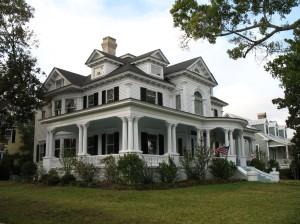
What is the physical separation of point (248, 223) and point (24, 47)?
71.3 feet

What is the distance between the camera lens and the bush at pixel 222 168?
77.0 feet

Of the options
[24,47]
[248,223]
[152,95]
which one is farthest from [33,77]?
[248,223]

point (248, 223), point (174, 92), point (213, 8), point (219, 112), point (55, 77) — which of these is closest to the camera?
point (248, 223)

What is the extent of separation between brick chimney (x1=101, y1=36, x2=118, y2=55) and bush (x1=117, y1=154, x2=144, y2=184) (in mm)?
15232

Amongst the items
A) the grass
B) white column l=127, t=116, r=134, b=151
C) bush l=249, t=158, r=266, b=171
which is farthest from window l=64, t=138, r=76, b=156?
bush l=249, t=158, r=266, b=171

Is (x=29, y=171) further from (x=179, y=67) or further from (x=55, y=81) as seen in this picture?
(x=179, y=67)

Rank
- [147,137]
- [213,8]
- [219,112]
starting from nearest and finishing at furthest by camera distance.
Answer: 1. [213,8]
2. [147,137]
3. [219,112]

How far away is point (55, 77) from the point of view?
29906mm

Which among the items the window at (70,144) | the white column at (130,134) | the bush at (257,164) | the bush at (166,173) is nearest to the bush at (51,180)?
the white column at (130,134)

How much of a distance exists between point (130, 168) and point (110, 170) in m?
1.39

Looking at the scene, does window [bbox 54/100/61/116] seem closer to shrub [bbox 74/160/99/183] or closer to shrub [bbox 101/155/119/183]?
shrub [bbox 74/160/99/183]

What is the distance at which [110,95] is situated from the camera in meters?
25.5

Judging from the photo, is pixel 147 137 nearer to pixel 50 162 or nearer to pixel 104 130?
pixel 104 130

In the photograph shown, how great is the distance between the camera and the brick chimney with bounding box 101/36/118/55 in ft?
103
